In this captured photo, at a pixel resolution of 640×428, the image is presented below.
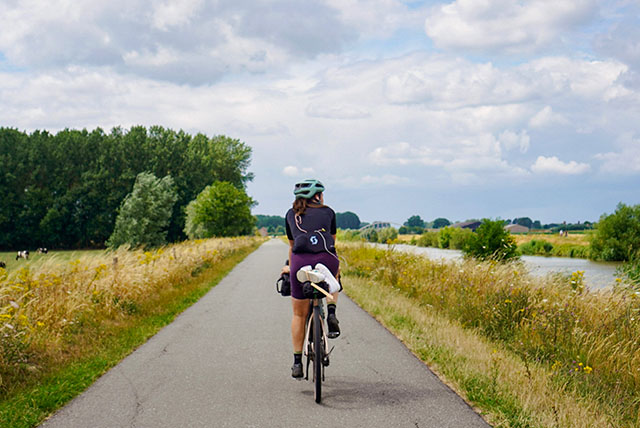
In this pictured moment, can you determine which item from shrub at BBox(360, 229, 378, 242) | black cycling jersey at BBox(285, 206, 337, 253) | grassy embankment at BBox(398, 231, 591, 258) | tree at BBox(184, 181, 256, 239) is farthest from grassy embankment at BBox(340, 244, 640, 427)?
tree at BBox(184, 181, 256, 239)

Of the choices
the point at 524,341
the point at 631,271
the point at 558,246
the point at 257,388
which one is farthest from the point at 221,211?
the point at 257,388

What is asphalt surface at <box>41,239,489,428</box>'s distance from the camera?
451cm

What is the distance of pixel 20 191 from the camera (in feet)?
213

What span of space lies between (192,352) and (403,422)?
3.81 metres

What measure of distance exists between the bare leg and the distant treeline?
6620 centimetres

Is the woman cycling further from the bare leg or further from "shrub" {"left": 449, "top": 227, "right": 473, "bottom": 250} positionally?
"shrub" {"left": 449, "top": 227, "right": 473, "bottom": 250}

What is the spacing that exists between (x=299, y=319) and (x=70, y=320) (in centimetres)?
477

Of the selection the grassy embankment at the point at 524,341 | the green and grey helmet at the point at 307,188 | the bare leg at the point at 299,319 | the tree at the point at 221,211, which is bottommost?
the grassy embankment at the point at 524,341

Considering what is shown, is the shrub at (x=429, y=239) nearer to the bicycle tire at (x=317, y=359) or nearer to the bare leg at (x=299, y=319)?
the bare leg at (x=299, y=319)

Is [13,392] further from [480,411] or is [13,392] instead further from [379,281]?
[379,281]

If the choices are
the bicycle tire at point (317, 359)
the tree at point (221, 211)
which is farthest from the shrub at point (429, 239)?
the bicycle tire at point (317, 359)

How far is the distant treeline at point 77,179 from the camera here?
63906 mm

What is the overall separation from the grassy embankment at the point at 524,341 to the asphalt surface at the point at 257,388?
14.4 inches

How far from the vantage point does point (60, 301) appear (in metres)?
8.73
